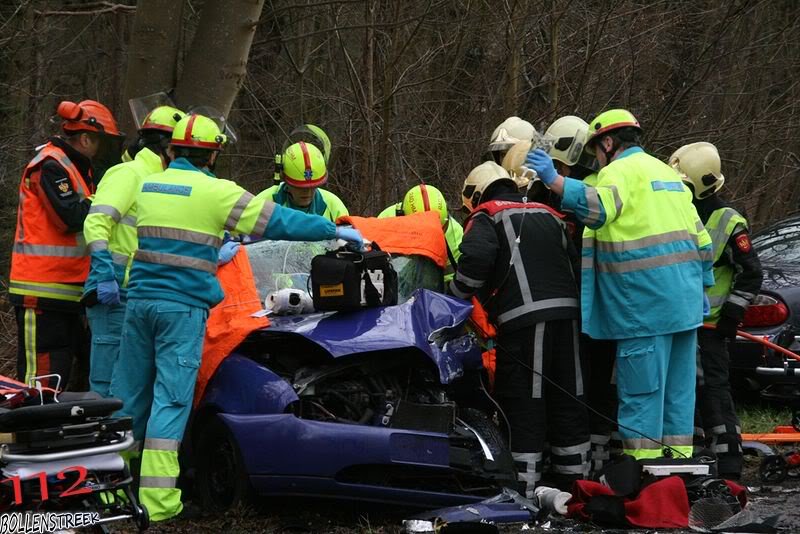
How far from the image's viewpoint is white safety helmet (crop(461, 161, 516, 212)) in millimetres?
7000

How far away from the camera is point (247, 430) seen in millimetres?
5773

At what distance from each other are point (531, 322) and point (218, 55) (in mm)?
3388

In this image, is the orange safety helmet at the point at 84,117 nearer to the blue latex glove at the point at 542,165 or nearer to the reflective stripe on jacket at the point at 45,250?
the reflective stripe on jacket at the point at 45,250

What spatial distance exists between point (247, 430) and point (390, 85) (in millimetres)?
5957

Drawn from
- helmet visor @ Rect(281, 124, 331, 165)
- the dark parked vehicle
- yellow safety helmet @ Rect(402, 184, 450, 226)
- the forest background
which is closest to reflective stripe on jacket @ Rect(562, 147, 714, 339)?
yellow safety helmet @ Rect(402, 184, 450, 226)

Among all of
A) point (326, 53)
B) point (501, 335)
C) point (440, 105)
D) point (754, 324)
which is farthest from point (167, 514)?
point (326, 53)

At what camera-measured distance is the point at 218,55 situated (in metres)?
8.54

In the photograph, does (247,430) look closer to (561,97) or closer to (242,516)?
(242,516)

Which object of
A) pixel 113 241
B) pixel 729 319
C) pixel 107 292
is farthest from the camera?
pixel 729 319

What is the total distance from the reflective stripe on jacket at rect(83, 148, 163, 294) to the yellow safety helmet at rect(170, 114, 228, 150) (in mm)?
678

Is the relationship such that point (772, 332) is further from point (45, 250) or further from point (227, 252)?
point (45, 250)

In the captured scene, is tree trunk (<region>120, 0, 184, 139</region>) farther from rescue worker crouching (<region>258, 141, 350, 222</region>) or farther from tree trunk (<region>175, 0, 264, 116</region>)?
rescue worker crouching (<region>258, 141, 350, 222</region>)

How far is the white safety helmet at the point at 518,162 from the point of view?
7352 millimetres

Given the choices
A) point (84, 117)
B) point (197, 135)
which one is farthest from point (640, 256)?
point (84, 117)
